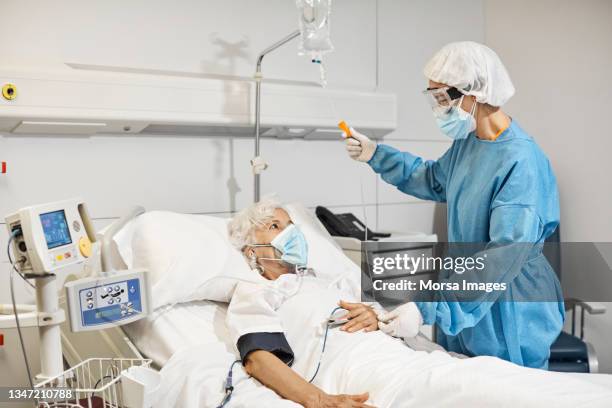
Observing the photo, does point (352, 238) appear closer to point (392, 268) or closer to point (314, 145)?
point (392, 268)

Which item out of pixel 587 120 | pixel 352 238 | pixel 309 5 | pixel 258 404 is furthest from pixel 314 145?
pixel 258 404

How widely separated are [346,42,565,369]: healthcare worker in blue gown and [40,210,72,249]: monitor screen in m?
0.94

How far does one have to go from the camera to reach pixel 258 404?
160cm

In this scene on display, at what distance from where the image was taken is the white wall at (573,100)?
3064 millimetres

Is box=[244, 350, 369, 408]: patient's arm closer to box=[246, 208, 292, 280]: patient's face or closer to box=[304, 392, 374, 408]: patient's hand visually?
box=[304, 392, 374, 408]: patient's hand

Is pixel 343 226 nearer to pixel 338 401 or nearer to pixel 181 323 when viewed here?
pixel 181 323

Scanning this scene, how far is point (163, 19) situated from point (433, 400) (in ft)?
5.92

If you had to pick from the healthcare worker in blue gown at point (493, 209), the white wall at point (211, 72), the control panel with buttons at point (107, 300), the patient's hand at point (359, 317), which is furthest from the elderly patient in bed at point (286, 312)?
the white wall at point (211, 72)

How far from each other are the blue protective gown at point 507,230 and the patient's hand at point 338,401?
0.32 m

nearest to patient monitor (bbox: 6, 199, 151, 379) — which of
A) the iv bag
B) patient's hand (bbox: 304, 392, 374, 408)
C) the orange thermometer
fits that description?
patient's hand (bbox: 304, 392, 374, 408)

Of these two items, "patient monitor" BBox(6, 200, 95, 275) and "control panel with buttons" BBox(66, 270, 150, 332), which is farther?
"control panel with buttons" BBox(66, 270, 150, 332)

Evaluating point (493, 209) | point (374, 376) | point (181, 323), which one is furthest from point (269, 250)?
point (493, 209)

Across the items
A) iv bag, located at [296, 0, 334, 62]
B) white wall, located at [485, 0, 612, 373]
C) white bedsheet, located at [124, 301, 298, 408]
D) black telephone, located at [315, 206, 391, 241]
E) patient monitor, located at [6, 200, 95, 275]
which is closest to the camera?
patient monitor, located at [6, 200, 95, 275]

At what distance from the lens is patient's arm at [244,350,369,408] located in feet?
5.27
